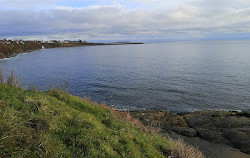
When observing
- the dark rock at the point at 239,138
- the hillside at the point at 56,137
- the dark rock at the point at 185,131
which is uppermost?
the hillside at the point at 56,137

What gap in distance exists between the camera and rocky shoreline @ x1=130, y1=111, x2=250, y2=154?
42.7 feet

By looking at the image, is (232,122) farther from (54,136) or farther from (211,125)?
(54,136)

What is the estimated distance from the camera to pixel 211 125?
1570 cm

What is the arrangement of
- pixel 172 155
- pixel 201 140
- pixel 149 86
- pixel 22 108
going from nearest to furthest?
pixel 22 108 → pixel 172 155 → pixel 201 140 → pixel 149 86

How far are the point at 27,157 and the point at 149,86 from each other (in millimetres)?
27335

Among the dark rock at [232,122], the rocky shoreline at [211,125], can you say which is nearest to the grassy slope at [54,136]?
the rocky shoreline at [211,125]

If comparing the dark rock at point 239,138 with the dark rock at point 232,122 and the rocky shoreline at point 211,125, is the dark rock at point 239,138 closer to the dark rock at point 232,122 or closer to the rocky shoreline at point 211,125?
the rocky shoreline at point 211,125

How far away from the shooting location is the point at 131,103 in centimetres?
2333

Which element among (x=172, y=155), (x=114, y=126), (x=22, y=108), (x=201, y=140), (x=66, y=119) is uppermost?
(x=22, y=108)

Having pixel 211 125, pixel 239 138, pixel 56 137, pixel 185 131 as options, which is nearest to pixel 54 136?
pixel 56 137

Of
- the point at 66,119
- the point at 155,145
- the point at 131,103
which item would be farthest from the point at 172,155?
the point at 131,103

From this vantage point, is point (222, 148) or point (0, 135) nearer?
point (0, 135)

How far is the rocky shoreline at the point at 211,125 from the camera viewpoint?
42.7ft

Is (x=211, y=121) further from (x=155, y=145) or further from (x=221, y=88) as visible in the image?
(x=221, y=88)
